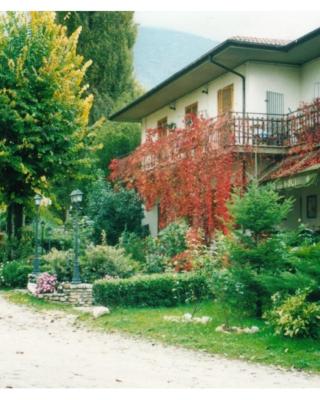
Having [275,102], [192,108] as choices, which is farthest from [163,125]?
[275,102]

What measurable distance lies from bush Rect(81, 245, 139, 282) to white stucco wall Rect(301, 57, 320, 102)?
738cm

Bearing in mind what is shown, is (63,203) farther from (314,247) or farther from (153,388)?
(153,388)

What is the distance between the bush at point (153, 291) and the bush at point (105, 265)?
104 inches

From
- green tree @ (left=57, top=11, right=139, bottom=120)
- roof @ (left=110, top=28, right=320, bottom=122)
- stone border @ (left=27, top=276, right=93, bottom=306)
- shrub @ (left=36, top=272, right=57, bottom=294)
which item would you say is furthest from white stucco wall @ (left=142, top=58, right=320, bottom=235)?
green tree @ (left=57, top=11, right=139, bottom=120)

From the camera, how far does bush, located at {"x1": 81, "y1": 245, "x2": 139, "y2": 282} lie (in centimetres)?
1973

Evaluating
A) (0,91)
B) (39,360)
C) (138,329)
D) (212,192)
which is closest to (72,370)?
(39,360)

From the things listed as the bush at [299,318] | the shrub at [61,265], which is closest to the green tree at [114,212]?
the shrub at [61,265]

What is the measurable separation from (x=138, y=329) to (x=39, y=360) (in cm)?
354

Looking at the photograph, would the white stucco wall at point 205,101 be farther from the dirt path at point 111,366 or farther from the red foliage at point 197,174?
the dirt path at point 111,366

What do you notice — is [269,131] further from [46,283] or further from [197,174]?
[46,283]

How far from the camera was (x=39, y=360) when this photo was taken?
1082 centimetres

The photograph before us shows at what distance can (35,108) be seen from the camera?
2430 cm

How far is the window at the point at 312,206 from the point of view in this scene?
820 inches

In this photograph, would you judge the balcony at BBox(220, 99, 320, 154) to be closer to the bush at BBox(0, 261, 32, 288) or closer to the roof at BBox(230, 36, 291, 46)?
the roof at BBox(230, 36, 291, 46)
